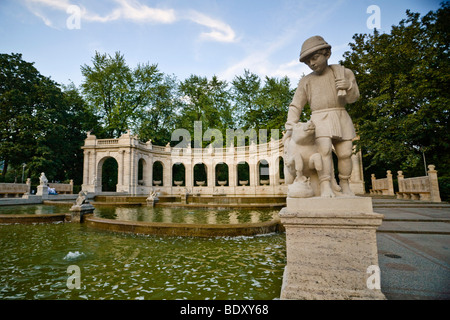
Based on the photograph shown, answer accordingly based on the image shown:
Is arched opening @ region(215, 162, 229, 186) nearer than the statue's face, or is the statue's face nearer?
the statue's face

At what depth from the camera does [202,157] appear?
33.3 metres

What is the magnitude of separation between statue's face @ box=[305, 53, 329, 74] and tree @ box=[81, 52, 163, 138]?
3364 cm

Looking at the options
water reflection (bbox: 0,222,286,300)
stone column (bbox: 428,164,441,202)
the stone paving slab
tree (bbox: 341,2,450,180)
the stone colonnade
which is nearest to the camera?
the stone paving slab

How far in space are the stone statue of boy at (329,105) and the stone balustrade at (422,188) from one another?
1244 cm

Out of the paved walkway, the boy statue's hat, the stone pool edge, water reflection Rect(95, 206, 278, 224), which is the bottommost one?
water reflection Rect(95, 206, 278, 224)

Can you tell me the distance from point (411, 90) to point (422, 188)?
559cm

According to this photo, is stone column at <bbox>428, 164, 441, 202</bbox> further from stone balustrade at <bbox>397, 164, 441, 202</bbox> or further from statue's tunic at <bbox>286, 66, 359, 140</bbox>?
statue's tunic at <bbox>286, 66, 359, 140</bbox>

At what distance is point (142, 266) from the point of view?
13.3 ft

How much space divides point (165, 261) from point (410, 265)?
3.95m

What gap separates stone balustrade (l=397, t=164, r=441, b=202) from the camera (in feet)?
38.5

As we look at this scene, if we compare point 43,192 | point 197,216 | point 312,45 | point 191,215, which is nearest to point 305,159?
point 312,45

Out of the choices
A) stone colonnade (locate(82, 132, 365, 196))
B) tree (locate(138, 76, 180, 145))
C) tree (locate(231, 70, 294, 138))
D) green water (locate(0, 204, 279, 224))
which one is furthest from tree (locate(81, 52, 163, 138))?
green water (locate(0, 204, 279, 224))
